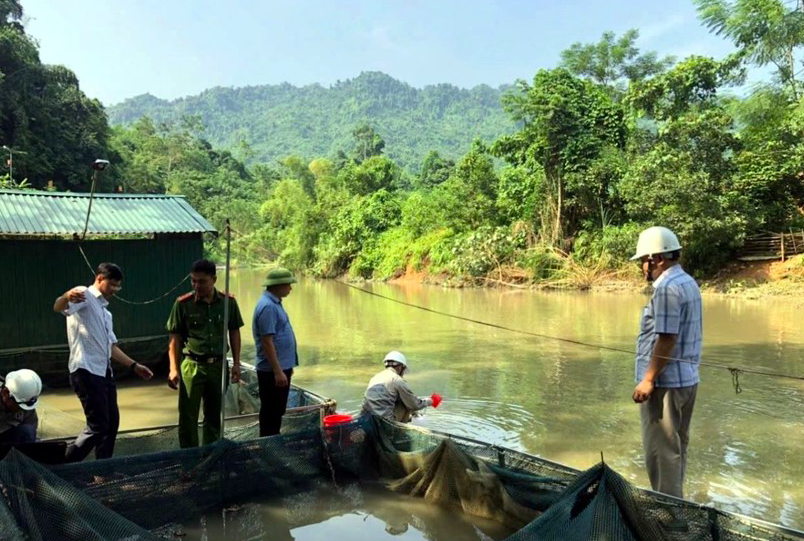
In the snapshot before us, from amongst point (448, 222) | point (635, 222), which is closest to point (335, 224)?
point (448, 222)

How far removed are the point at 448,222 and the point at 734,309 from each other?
640 inches

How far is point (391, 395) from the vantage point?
5.10 meters

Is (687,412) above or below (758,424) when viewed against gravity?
above

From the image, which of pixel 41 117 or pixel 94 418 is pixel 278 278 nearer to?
pixel 94 418

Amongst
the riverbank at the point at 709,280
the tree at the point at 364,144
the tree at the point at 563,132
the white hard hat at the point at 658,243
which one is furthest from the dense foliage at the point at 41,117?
the tree at the point at 364,144

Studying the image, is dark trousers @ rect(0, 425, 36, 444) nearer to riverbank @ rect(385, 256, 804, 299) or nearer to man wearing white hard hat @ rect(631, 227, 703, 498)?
man wearing white hard hat @ rect(631, 227, 703, 498)

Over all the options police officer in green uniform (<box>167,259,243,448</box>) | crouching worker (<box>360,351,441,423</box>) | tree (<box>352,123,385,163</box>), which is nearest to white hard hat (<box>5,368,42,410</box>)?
police officer in green uniform (<box>167,259,243,448</box>)

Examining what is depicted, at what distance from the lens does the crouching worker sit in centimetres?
508

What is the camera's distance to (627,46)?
37.8 metres

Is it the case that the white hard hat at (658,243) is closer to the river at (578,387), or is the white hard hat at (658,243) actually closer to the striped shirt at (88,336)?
the river at (578,387)

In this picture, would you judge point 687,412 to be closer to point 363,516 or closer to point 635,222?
point 363,516

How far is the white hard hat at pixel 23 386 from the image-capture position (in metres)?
3.47

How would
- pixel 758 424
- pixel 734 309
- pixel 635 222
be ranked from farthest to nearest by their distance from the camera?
pixel 635 222, pixel 734 309, pixel 758 424

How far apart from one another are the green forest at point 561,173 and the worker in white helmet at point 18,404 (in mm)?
2247
